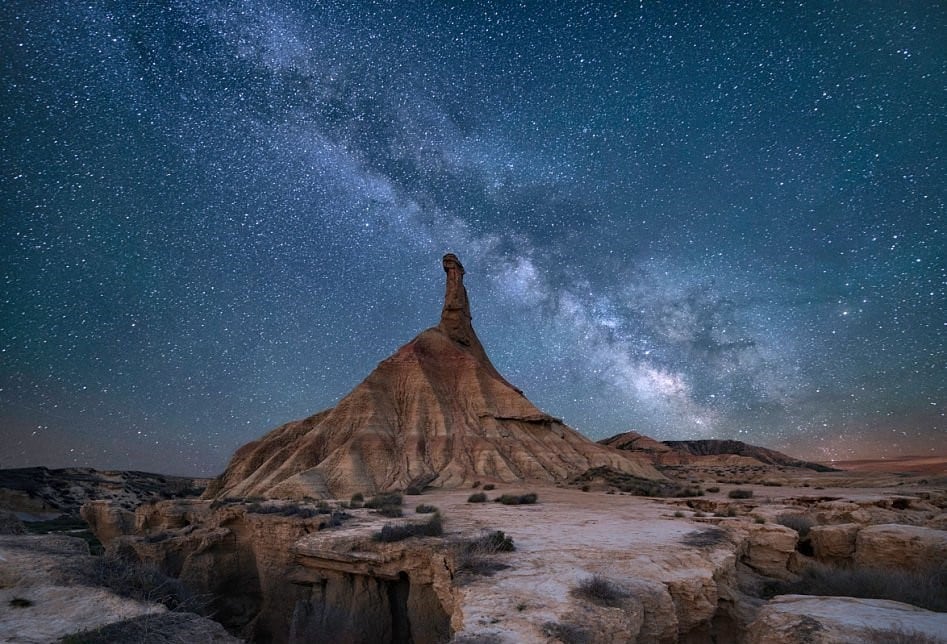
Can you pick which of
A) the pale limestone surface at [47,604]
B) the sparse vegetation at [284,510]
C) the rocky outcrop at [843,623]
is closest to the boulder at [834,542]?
the rocky outcrop at [843,623]

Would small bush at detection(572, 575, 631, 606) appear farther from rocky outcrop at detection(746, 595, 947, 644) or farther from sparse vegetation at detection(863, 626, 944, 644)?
sparse vegetation at detection(863, 626, 944, 644)

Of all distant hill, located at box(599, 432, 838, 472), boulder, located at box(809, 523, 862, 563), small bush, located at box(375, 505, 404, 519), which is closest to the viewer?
boulder, located at box(809, 523, 862, 563)

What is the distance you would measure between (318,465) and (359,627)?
2400 centimetres

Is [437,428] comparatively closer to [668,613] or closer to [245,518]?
[245,518]

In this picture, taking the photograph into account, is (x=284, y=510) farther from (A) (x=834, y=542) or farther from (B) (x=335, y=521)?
(A) (x=834, y=542)

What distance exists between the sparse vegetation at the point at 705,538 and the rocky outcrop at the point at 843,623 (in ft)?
11.0

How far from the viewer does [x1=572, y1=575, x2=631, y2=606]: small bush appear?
5543 millimetres

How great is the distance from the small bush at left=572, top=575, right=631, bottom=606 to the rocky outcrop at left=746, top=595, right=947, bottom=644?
150cm

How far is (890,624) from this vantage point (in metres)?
4.48

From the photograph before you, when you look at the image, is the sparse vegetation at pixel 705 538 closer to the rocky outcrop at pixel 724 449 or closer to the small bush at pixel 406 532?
the small bush at pixel 406 532

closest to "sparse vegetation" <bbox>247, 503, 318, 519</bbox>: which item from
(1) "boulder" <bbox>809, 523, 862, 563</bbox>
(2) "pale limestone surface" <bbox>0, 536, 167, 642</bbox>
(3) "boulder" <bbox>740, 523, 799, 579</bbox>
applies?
(2) "pale limestone surface" <bbox>0, 536, 167, 642</bbox>

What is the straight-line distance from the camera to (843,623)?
15.1 ft

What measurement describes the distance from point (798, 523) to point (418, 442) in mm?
27490

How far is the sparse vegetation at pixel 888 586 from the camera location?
5977 mm
